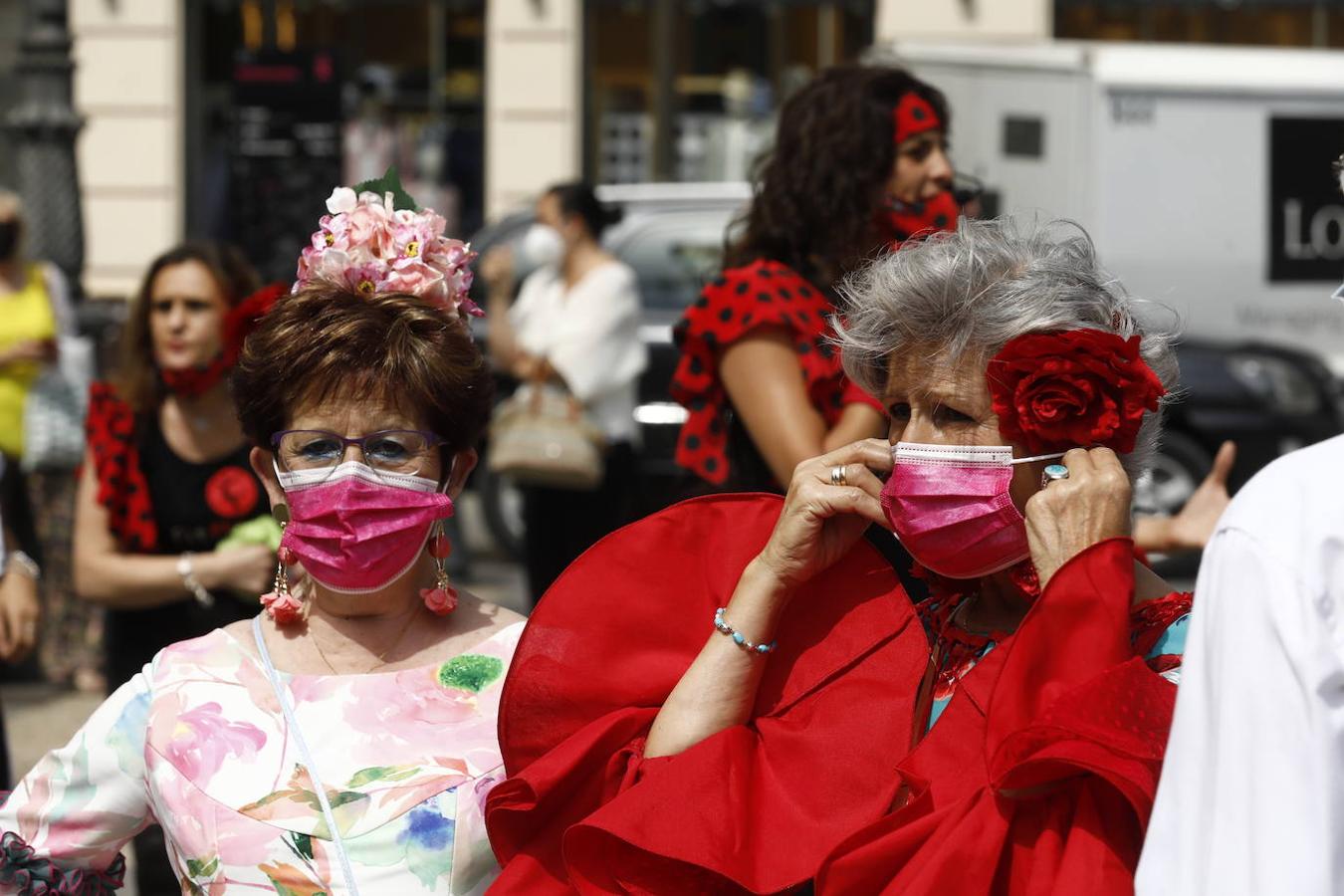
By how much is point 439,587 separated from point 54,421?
17.2 feet

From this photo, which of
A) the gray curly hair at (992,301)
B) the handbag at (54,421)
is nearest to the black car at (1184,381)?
the handbag at (54,421)

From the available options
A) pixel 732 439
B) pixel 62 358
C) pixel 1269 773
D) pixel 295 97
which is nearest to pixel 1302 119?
pixel 295 97

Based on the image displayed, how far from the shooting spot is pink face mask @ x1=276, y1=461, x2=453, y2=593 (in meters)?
2.75

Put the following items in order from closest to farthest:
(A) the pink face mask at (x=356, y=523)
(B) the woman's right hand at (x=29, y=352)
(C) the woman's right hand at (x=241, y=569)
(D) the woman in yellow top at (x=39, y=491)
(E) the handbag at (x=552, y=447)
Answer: (A) the pink face mask at (x=356, y=523)
(C) the woman's right hand at (x=241, y=569)
(E) the handbag at (x=552, y=447)
(B) the woman's right hand at (x=29, y=352)
(D) the woman in yellow top at (x=39, y=491)

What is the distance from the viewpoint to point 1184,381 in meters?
10.2

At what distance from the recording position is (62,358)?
7.86m

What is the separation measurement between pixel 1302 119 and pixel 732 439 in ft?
24.3

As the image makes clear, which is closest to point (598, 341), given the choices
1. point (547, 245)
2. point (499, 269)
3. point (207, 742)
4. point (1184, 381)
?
point (547, 245)

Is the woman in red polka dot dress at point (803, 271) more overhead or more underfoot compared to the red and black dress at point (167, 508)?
more overhead

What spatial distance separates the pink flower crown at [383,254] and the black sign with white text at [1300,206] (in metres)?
8.27

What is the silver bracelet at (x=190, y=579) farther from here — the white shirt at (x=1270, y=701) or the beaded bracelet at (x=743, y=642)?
the white shirt at (x=1270, y=701)

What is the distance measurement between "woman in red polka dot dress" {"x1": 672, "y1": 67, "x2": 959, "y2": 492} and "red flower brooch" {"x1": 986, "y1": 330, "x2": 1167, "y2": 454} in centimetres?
144

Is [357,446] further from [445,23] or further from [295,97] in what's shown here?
[445,23]

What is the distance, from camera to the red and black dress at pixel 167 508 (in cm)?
449
